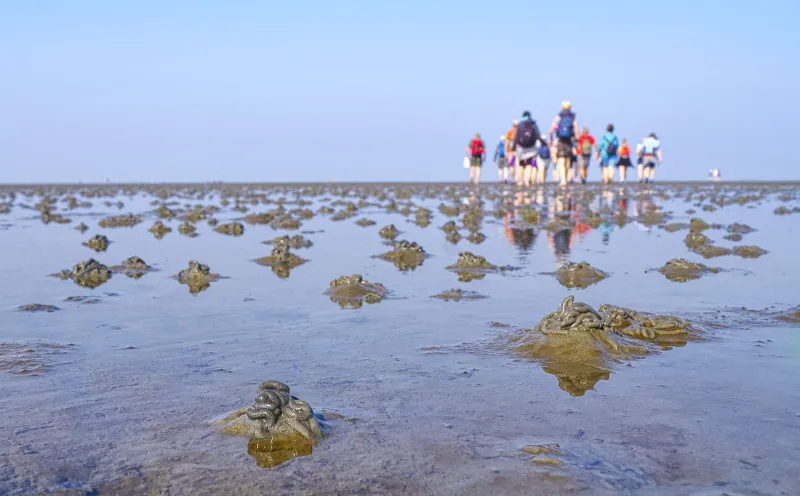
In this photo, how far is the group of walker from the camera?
1130 inches

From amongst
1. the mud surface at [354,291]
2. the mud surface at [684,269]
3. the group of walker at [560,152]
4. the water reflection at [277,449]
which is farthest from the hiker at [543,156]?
the water reflection at [277,449]

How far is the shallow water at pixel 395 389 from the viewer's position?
3.54 m

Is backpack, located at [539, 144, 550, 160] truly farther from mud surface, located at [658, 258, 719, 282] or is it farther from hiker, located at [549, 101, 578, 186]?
mud surface, located at [658, 258, 719, 282]

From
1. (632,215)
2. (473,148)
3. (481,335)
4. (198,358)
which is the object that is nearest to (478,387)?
(481,335)

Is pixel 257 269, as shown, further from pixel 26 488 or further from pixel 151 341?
pixel 26 488

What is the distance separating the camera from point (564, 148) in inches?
1146

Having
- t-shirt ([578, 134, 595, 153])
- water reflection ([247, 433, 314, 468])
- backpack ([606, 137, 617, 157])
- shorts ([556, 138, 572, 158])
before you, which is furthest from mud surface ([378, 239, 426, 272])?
backpack ([606, 137, 617, 157])

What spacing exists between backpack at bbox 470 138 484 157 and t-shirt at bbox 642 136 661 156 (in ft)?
25.9

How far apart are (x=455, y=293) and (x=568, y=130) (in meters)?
20.8

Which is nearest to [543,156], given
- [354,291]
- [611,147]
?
[611,147]

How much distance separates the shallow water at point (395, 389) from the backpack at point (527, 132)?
63.5 feet

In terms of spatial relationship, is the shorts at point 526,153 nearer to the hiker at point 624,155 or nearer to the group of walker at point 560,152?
the group of walker at point 560,152

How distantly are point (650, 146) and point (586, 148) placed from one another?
5.62 meters

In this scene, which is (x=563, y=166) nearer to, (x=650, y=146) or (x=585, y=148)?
(x=585, y=148)
